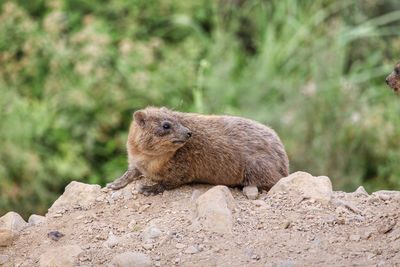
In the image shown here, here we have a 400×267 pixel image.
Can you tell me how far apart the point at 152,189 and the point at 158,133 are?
14.4 inches

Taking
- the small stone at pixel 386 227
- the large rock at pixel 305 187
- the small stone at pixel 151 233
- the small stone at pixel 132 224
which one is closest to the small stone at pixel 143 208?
the small stone at pixel 132 224

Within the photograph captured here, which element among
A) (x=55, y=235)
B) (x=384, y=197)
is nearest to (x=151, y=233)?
(x=55, y=235)

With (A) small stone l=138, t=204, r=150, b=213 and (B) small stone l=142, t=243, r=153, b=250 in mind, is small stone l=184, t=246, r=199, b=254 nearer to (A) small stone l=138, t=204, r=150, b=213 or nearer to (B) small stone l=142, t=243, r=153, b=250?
(B) small stone l=142, t=243, r=153, b=250

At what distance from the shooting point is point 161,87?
968 centimetres

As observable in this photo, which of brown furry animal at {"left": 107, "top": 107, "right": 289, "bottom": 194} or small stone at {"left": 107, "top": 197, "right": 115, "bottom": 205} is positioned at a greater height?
brown furry animal at {"left": 107, "top": 107, "right": 289, "bottom": 194}

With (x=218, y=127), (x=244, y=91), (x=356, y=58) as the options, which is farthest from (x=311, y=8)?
(x=218, y=127)

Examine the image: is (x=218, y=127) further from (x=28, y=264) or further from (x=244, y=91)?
(x=244, y=91)

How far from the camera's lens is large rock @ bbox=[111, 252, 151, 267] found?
486 centimetres

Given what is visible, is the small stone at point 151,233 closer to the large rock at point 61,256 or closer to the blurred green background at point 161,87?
the large rock at point 61,256

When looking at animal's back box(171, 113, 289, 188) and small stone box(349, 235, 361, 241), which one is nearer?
small stone box(349, 235, 361, 241)

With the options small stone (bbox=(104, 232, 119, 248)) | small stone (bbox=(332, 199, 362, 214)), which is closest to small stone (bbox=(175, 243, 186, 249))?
small stone (bbox=(104, 232, 119, 248))

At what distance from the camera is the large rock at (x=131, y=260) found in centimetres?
486

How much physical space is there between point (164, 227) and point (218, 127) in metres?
1.01

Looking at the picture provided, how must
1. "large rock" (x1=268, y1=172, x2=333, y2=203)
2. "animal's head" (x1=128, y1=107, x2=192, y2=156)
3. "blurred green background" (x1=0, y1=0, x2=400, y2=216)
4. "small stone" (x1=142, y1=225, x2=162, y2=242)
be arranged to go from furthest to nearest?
"blurred green background" (x1=0, y1=0, x2=400, y2=216)
"animal's head" (x1=128, y1=107, x2=192, y2=156)
"large rock" (x1=268, y1=172, x2=333, y2=203)
"small stone" (x1=142, y1=225, x2=162, y2=242)
